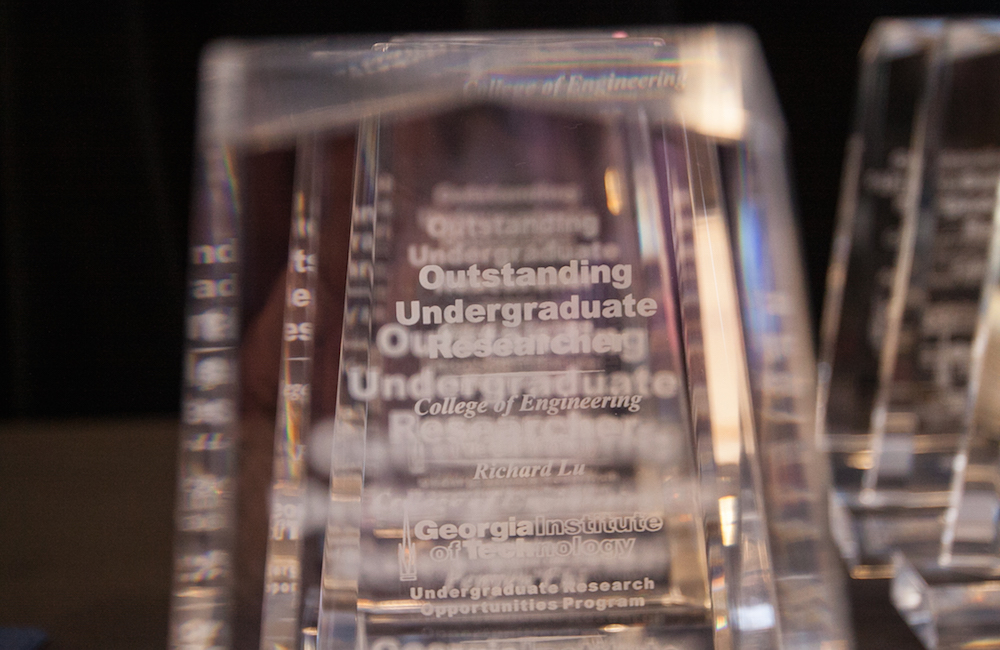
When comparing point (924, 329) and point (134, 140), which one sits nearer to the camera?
point (924, 329)

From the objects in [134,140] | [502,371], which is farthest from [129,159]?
[502,371]

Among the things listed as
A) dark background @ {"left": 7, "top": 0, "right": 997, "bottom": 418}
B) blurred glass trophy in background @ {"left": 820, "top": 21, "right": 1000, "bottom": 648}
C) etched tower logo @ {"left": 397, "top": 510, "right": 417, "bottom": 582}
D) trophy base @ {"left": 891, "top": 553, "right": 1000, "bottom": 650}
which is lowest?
trophy base @ {"left": 891, "top": 553, "right": 1000, "bottom": 650}

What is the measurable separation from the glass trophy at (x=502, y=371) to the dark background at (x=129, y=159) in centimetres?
37

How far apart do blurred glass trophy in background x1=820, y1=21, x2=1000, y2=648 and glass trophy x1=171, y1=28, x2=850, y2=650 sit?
0.16 meters

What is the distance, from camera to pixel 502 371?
277 millimetres

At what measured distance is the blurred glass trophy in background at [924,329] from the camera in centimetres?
38

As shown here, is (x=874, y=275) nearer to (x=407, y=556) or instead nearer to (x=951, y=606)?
(x=951, y=606)

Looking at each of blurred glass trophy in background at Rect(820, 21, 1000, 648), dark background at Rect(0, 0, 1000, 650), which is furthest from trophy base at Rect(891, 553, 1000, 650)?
dark background at Rect(0, 0, 1000, 650)

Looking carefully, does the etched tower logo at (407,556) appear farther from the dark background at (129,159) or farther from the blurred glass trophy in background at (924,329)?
the dark background at (129,159)

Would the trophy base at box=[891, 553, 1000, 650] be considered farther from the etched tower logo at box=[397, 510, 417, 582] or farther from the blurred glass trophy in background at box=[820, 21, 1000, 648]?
the etched tower logo at box=[397, 510, 417, 582]

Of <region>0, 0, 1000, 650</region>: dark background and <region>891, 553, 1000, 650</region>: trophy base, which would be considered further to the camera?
<region>0, 0, 1000, 650</region>: dark background

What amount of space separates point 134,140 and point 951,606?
0.87 metres

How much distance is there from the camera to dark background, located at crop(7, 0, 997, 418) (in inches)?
30.0

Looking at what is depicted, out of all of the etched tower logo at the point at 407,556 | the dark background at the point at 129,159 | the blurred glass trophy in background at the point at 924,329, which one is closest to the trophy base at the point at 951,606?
the blurred glass trophy in background at the point at 924,329
